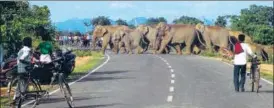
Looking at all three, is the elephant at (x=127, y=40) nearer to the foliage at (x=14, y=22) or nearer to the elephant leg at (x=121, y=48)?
the elephant leg at (x=121, y=48)

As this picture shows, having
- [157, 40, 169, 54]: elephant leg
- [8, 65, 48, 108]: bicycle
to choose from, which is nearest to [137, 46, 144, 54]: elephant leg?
[157, 40, 169, 54]: elephant leg

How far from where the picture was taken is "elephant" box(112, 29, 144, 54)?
6306 centimetres

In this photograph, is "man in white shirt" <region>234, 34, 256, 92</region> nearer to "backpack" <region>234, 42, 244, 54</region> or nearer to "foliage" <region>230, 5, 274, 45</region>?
"backpack" <region>234, 42, 244, 54</region>

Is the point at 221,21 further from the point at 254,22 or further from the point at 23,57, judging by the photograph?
the point at 23,57

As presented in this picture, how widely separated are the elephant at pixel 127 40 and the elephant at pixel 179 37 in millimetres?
2379

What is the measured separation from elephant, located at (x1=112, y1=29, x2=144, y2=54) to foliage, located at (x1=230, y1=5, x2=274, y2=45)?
1668cm

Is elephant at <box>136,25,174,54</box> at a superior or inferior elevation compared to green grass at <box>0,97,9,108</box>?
inferior

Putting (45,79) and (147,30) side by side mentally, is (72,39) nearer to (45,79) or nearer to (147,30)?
(147,30)

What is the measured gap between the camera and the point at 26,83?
15.2 metres

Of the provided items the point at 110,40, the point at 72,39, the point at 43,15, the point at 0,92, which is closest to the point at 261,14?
the point at 72,39

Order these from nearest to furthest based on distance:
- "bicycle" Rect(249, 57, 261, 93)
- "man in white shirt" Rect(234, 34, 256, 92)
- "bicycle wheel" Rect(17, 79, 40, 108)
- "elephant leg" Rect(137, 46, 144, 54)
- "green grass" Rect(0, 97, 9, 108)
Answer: "bicycle wheel" Rect(17, 79, 40, 108)
"green grass" Rect(0, 97, 9, 108)
"man in white shirt" Rect(234, 34, 256, 92)
"bicycle" Rect(249, 57, 261, 93)
"elephant leg" Rect(137, 46, 144, 54)

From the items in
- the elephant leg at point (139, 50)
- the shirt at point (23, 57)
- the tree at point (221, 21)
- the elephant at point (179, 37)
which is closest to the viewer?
the shirt at point (23, 57)

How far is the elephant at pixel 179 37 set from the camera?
60562mm

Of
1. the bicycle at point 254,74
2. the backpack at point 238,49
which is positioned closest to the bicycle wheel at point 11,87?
the backpack at point 238,49
